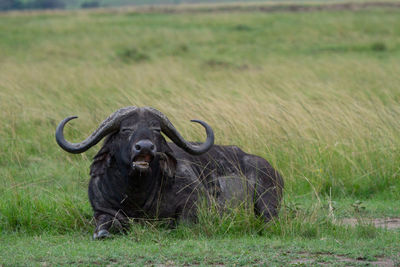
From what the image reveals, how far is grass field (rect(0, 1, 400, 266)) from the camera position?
552 centimetres

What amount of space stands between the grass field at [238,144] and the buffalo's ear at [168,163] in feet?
1.67

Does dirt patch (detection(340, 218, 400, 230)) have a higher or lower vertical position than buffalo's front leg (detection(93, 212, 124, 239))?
lower

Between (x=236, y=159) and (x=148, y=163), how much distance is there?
1528 millimetres

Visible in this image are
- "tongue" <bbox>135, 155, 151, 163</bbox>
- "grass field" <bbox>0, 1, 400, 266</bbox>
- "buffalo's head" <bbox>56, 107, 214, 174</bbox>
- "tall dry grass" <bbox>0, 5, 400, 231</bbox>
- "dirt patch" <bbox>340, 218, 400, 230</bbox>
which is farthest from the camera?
"tall dry grass" <bbox>0, 5, 400, 231</bbox>

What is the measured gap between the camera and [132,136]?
6.05 metres

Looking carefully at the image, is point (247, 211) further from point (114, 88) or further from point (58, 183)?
point (114, 88)

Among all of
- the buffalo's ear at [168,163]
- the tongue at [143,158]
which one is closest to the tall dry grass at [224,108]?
the buffalo's ear at [168,163]

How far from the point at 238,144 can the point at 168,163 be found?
243 cm

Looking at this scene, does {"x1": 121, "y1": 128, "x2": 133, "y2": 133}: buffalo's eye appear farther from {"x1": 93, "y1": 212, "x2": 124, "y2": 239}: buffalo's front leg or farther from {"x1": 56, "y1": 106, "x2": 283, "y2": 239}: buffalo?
{"x1": 93, "y1": 212, "x2": 124, "y2": 239}: buffalo's front leg

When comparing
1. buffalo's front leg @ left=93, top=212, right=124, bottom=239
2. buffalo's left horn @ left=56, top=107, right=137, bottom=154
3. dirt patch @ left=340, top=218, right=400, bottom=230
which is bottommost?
dirt patch @ left=340, top=218, right=400, bottom=230

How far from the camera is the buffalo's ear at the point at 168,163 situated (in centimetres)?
645

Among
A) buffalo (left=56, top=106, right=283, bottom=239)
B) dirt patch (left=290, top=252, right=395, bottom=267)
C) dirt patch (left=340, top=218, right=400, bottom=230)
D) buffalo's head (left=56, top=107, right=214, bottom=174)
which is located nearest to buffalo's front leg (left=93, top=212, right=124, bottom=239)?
buffalo (left=56, top=106, right=283, bottom=239)

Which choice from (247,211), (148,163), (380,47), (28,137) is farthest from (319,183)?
(380,47)

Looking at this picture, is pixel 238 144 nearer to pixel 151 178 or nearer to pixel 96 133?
pixel 151 178
